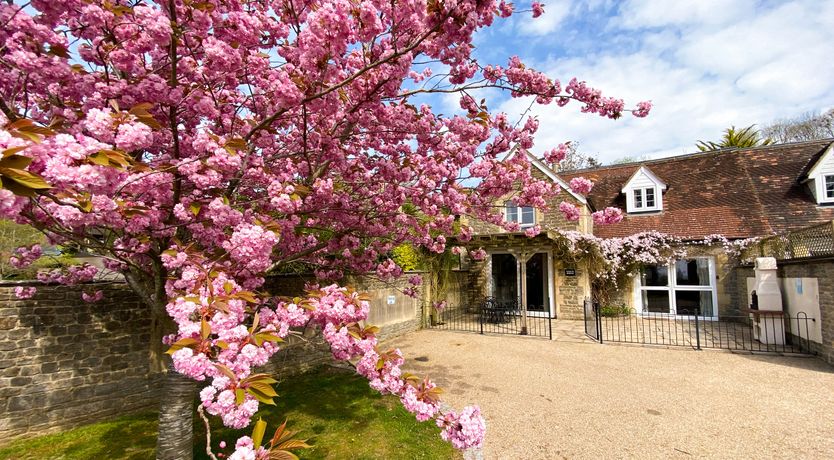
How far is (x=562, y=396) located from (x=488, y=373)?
Answer: 65.6 inches

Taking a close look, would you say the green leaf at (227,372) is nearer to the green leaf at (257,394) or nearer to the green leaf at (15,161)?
the green leaf at (257,394)

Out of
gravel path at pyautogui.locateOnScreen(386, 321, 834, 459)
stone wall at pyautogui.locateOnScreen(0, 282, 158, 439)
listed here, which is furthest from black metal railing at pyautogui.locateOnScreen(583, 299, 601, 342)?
stone wall at pyautogui.locateOnScreen(0, 282, 158, 439)

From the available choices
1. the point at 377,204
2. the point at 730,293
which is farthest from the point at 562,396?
the point at 730,293

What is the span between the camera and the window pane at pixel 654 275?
45.8 ft

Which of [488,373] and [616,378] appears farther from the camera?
[488,373]

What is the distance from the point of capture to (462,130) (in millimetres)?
4703

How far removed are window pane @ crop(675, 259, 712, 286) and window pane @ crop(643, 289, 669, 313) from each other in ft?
2.30

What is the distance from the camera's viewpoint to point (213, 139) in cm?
293

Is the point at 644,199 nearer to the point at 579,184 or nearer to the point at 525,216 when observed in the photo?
the point at 525,216

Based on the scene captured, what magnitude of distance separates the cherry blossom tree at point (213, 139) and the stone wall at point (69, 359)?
0.66 metres

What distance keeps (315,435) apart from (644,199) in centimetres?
1599

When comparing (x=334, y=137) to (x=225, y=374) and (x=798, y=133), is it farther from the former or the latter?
(x=798, y=133)

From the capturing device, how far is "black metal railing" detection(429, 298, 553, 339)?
38.9ft

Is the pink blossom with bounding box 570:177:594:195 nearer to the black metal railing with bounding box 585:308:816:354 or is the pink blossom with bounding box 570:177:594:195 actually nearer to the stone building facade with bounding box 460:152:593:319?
the black metal railing with bounding box 585:308:816:354
